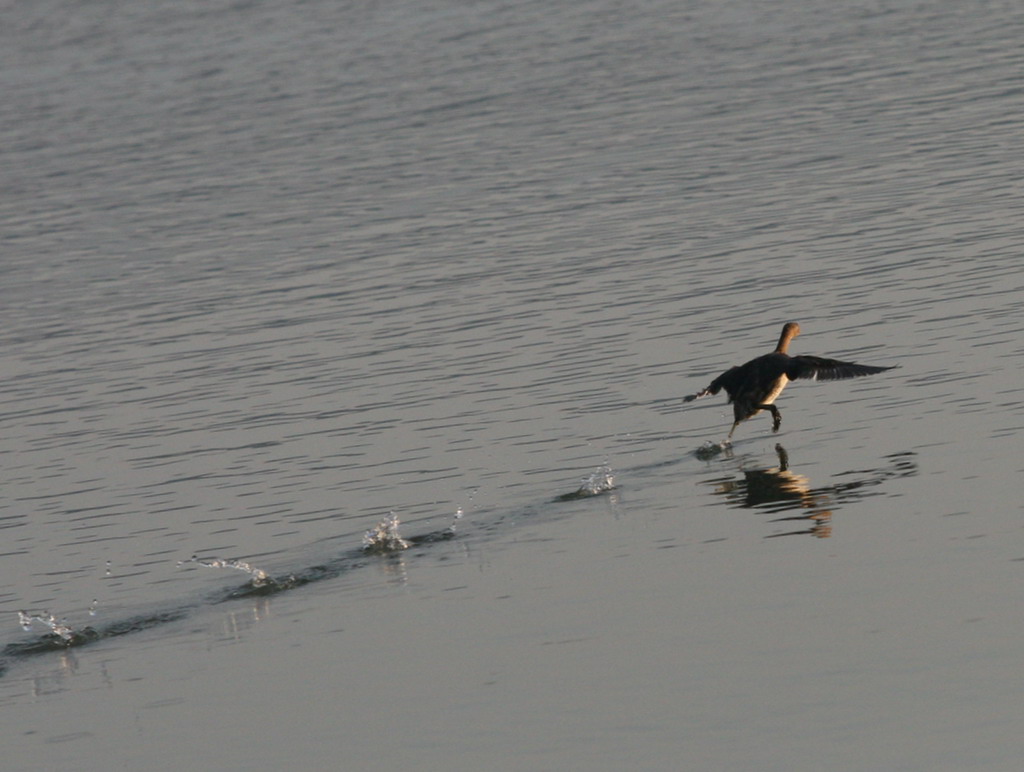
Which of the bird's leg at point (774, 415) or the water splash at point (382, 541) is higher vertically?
the bird's leg at point (774, 415)

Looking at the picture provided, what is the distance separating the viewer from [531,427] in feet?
76.9

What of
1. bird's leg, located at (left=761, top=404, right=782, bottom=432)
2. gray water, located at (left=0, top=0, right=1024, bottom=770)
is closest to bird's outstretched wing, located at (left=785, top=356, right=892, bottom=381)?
bird's leg, located at (left=761, top=404, right=782, bottom=432)

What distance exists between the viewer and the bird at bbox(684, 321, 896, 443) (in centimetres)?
2177

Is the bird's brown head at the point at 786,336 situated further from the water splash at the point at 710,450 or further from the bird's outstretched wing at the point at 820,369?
the water splash at the point at 710,450

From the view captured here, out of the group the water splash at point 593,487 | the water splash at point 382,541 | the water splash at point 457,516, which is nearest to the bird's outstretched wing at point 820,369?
the water splash at point 593,487

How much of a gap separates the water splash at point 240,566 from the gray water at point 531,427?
0.18 meters

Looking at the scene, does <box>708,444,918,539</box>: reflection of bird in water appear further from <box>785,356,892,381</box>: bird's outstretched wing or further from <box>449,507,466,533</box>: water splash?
<box>449,507,466,533</box>: water splash

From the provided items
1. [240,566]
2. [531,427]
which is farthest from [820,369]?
[240,566]

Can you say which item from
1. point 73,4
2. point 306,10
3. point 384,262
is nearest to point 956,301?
point 384,262

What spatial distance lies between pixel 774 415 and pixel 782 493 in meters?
2.62

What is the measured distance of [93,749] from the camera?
579 inches

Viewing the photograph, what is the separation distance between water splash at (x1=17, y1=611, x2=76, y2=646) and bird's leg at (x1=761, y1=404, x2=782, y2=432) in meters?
7.98

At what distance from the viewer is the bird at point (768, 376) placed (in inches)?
857

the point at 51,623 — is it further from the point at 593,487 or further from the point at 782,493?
the point at 782,493
